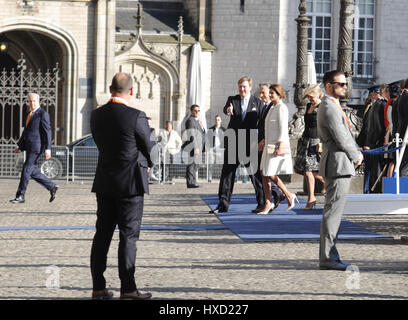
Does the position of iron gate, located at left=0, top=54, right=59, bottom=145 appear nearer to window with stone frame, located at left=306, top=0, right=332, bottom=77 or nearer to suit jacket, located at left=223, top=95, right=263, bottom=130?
window with stone frame, located at left=306, top=0, right=332, bottom=77

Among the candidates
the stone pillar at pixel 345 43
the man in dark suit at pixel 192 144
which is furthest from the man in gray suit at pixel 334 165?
the man in dark suit at pixel 192 144

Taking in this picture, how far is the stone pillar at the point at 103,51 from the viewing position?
27.9 meters

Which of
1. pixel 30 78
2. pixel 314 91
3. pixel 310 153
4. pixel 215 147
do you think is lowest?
pixel 215 147

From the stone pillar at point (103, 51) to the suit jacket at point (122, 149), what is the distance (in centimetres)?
2047

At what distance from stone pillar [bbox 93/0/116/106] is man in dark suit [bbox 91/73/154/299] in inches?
806

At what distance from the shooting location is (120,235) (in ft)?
24.6

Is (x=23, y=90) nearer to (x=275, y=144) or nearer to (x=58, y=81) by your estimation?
(x=58, y=81)

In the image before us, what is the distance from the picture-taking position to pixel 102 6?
91.2ft

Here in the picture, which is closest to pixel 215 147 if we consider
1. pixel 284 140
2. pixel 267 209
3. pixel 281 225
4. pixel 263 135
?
pixel 263 135

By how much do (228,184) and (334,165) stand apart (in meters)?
5.20

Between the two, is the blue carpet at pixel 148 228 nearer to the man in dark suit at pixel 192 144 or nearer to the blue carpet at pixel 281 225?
the blue carpet at pixel 281 225

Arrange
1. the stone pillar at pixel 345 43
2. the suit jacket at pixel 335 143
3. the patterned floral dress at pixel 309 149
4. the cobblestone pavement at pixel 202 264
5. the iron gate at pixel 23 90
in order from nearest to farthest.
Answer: the cobblestone pavement at pixel 202 264 < the suit jacket at pixel 335 143 < the patterned floral dress at pixel 309 149 < the stone pillar at pixel 345 43 < the iron gate at pixel 23 90
